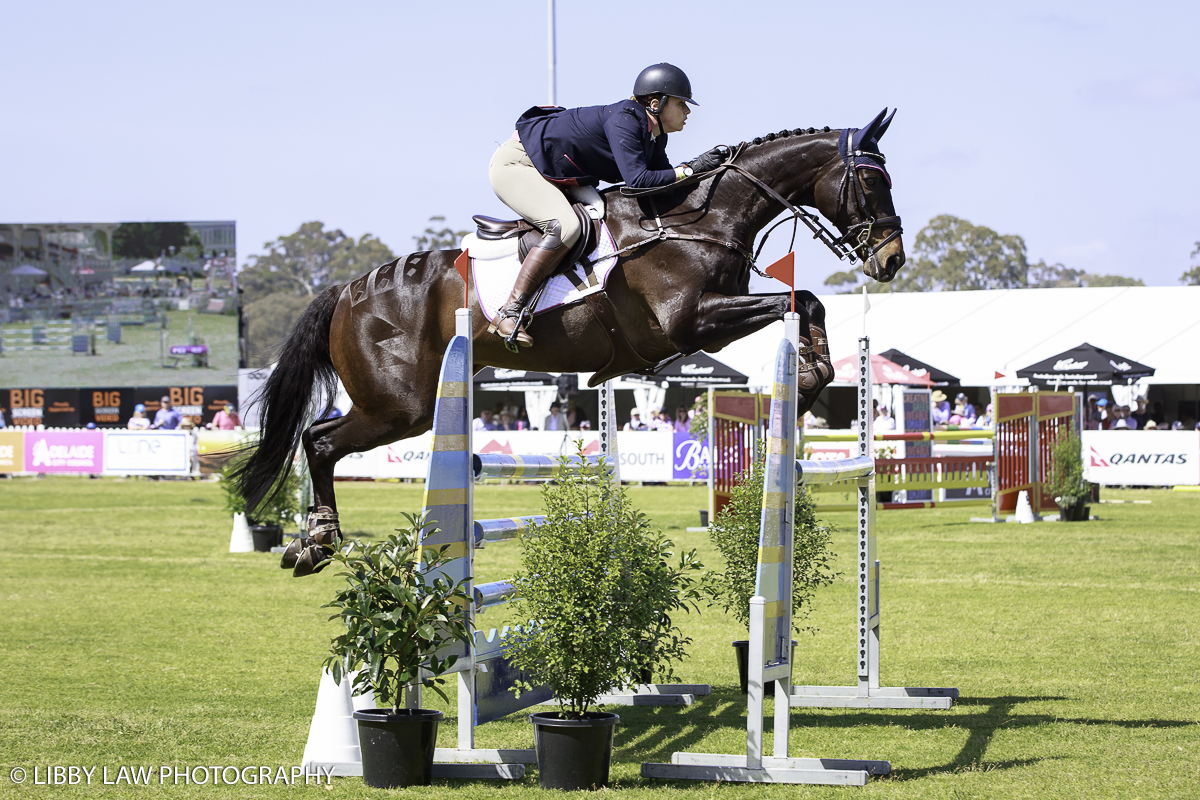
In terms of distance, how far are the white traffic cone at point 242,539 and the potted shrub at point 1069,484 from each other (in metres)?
9.51

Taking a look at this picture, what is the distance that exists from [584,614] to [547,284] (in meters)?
1.30

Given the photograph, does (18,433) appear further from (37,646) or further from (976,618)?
(976,618)

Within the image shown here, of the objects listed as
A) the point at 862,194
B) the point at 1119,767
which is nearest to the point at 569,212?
the point at 862,194

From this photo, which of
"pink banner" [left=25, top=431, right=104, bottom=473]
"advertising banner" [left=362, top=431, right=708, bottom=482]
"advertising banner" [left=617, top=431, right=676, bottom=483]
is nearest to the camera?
"advertising banner" [left=362, top=431, right=708, bottom=482]

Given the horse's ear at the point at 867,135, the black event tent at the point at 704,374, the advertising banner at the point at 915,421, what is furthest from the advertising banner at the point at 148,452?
the horse's ear at the point at 867,135

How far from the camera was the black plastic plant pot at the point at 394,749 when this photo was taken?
4.13 metres

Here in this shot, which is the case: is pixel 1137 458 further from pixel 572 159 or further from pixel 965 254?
pixel 965 254

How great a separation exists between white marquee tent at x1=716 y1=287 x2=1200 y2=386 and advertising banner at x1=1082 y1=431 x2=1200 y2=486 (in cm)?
225

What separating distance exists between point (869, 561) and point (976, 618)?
3.07 meters

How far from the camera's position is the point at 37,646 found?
6.92 m

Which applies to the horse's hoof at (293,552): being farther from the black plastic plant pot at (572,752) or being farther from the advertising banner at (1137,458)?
the advertising banner at (1137,458)

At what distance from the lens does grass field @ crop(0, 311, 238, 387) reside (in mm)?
33625

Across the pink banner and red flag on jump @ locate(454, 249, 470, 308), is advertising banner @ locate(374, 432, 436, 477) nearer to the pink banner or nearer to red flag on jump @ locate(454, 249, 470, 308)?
the pink banner

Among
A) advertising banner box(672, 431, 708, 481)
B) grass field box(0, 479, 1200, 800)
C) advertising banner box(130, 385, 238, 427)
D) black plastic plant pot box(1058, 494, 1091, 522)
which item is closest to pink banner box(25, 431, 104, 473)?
advertising banner box(130, 385, 238, 427)
